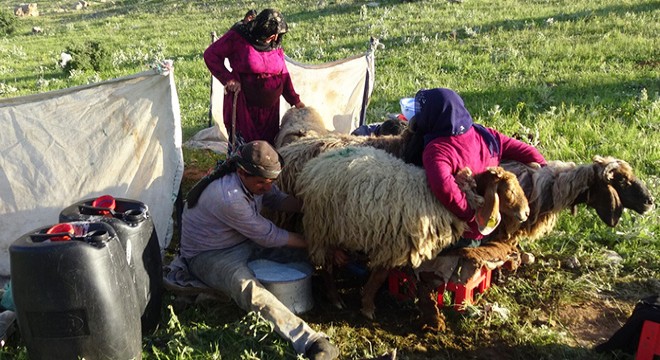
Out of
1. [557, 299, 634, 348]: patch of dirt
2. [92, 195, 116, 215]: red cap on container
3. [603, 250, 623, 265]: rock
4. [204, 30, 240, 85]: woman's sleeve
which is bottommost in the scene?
[557, 299, 634, 348]: patch of dirt

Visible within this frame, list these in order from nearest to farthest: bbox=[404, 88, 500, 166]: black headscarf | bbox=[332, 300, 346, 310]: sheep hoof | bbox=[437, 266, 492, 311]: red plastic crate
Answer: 1. bbox=[404, 88, 500, 166]: black headscarf
2. bbox=[437, 266, 492, 311]: red plastic crate
3. bbox=[332, 300, 346, 310]: sheep hoof

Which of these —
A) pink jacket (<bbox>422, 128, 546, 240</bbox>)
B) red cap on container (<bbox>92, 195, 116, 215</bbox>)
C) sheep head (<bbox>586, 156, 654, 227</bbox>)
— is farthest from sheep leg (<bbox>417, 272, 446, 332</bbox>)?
red cap on container (<bbox>92, 195, 116, 215</bbox>)

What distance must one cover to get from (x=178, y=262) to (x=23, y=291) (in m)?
1.45

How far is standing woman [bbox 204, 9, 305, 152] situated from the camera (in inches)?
216

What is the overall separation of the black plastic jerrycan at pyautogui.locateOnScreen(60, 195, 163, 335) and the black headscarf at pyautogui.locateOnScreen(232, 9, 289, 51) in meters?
2.20

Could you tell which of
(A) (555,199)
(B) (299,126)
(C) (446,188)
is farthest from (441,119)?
(B) (299,126)

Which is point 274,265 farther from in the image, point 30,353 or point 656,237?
point 656,237

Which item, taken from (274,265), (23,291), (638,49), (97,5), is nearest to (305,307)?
A: (274,265)

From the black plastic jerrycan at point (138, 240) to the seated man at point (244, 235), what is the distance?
0.39 m

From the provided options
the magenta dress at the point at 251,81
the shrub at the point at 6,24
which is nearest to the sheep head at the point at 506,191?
the magenta dress at the point at 251,81

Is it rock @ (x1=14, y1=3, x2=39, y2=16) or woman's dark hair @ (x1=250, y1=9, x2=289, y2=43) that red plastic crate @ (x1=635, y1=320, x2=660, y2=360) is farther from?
rock @ (x1=14, y1=3, x2=39, y2=16)

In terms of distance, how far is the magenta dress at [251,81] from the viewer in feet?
18.3

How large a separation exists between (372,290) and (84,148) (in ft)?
7.87

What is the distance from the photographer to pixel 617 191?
4.07 meters
